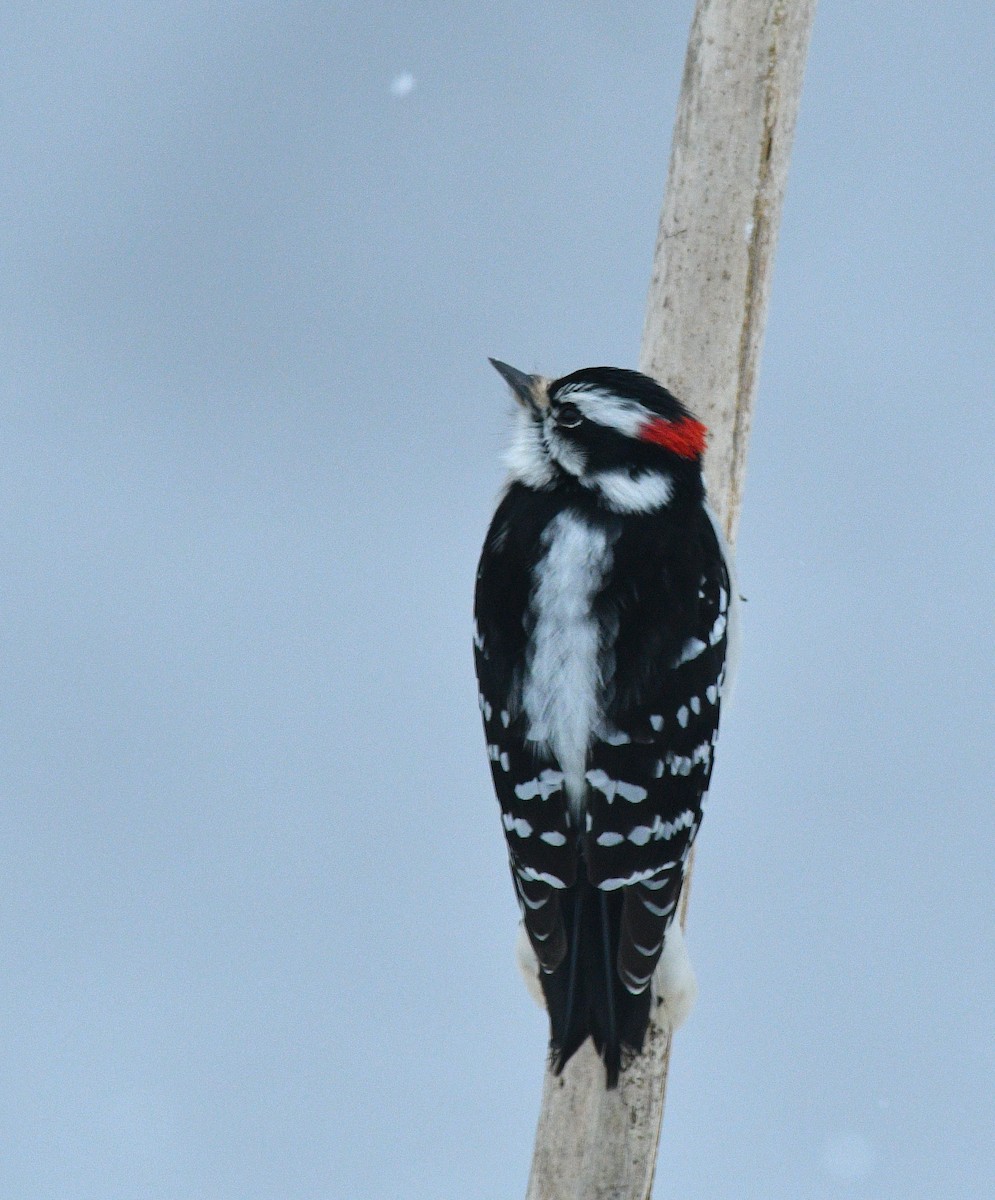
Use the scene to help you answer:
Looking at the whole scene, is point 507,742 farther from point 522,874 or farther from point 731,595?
point 731,595

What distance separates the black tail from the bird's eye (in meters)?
0.99

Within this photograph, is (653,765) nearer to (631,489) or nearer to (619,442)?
(631,489)

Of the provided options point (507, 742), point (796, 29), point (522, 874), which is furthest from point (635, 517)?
point (796, 29)

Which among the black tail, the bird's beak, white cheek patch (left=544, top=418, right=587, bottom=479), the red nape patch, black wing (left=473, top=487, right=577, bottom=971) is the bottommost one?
the black tail

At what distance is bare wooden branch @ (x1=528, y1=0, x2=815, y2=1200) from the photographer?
3723 mm

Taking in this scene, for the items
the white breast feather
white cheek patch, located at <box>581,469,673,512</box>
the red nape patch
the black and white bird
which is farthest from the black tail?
the red nape patch

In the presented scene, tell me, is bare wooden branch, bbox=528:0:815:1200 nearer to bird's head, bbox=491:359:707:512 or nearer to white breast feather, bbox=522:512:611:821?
bird's head, bbox=491:359:707:512

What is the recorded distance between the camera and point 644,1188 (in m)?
3.24

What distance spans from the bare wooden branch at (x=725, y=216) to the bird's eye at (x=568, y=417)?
512 mm

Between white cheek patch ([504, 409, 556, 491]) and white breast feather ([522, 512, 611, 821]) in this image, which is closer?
white breast feather ([522, 512, 611, 821])

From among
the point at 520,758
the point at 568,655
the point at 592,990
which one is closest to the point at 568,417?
the point at 568,655

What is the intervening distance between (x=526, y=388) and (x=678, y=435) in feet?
1.28

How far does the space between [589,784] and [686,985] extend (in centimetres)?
58

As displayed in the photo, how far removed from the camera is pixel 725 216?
379cm
